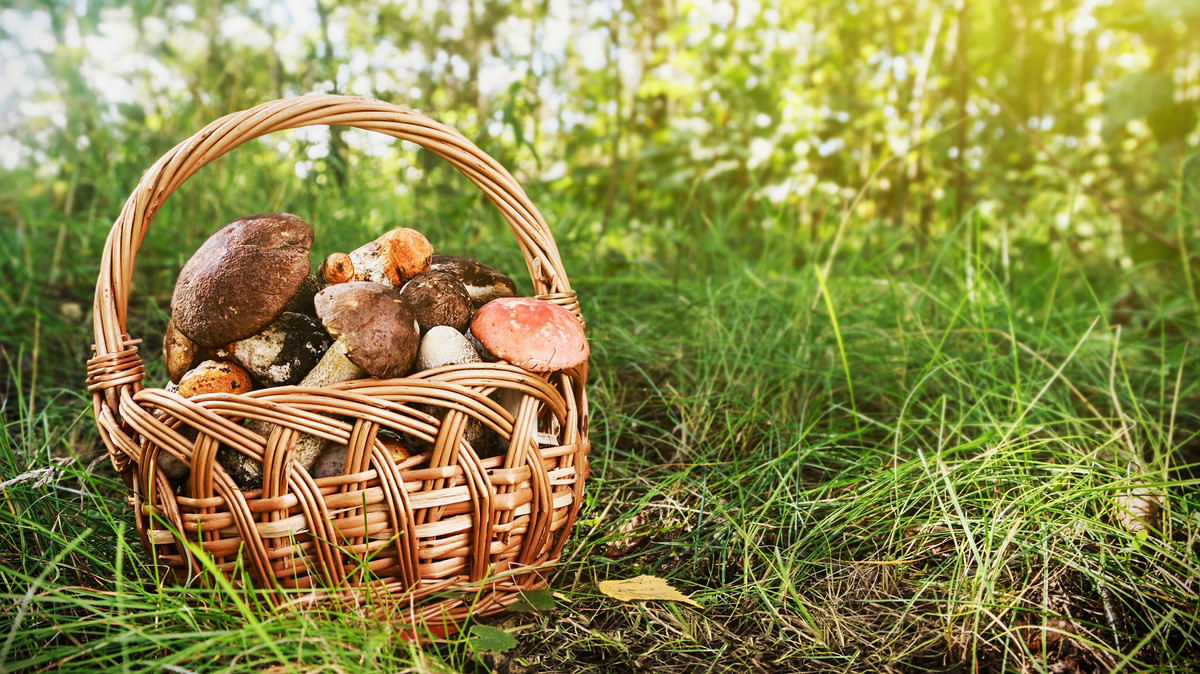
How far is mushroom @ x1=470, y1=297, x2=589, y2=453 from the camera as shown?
1.08m

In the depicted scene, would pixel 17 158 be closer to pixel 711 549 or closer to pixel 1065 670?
pixel 711 549

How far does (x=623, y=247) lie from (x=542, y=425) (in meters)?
2.19

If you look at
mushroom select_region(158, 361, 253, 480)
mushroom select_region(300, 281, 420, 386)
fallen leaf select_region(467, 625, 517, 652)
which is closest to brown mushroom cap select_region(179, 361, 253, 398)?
mushroom select_region(158, 361, 253, 480)

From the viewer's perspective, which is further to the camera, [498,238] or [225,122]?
[498,238]

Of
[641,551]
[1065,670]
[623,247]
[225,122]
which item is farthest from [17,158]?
[1065,670]

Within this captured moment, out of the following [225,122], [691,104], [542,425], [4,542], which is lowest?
[4,542]

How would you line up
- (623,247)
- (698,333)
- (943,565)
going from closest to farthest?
1. (943,565)
2. (698,333)
3. (623,247)

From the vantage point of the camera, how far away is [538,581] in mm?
1213

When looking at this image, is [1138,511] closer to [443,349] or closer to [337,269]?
[443,349]

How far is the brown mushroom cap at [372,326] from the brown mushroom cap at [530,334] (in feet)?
0.41

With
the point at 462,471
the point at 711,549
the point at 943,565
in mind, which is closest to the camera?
the point at 462,471

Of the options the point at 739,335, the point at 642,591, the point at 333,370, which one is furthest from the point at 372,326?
the point at 739,335

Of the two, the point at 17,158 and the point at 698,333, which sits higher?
the point at 17,158

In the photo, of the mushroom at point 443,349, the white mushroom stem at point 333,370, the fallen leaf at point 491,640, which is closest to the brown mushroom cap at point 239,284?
the white mushroom stem at point 333,370
